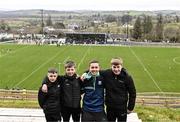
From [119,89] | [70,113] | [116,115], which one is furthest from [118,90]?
[70,113]

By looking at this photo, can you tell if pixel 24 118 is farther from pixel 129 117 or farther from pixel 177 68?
pixel 177 68

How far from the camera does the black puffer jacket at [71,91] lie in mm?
7992

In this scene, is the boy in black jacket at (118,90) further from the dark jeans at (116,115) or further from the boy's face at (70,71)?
the boy's face at (70,71)

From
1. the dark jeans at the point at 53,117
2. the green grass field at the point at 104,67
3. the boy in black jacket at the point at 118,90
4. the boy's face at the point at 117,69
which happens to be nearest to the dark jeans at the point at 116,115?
the boy in black jacket at the point at 118,90

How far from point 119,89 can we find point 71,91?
0.90 m

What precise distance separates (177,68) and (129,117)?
45.1 metres

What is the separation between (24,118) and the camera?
9828mm

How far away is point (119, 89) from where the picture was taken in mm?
7926

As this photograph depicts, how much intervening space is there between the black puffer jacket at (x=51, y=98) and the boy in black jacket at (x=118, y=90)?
90 centimetres

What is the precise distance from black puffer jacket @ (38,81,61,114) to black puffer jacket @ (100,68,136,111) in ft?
2.96

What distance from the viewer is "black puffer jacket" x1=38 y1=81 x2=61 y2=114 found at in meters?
8.00

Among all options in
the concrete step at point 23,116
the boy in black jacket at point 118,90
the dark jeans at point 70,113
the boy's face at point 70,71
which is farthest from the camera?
the concrete step at point 23,116

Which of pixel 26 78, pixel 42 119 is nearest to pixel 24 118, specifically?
pixel 42 119

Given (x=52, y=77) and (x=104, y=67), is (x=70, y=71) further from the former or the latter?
(x=104, y=67)
